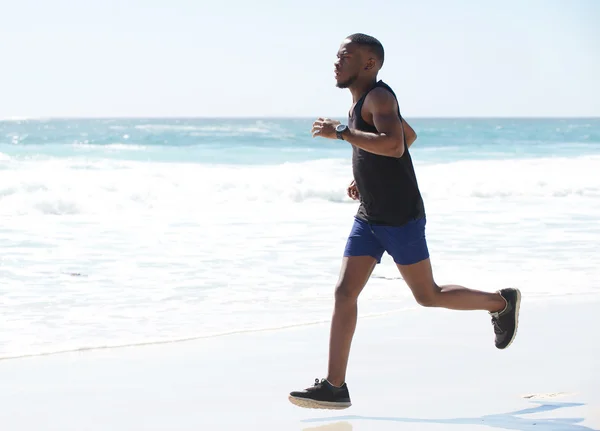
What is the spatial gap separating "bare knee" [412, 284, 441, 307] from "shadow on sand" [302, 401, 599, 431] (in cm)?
54

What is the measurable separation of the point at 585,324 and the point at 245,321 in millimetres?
2266

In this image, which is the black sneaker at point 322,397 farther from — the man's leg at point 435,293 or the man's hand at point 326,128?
the man's hand at point 326,128

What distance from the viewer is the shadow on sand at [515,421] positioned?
13.0 ft

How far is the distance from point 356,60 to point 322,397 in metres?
1.46

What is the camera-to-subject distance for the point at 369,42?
4148mm

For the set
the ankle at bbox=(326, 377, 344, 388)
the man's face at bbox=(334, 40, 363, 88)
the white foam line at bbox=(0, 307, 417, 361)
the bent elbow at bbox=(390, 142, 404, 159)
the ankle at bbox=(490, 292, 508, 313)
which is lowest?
the ankle at bbox=(326, 377, 344, 388)

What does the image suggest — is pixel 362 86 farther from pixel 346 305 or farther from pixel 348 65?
pixel 346 305

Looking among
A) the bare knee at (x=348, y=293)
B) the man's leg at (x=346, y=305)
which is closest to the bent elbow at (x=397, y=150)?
the man's leg at (x=346, y=305)

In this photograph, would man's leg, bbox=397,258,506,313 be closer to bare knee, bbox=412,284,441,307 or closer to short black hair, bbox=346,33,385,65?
bare knee, bbox=412,284,441,307

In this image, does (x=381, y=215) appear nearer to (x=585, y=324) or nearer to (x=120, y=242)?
(x=585, y=324)

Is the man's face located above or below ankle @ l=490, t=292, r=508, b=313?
above

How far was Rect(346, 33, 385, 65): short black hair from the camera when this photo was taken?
4.14m

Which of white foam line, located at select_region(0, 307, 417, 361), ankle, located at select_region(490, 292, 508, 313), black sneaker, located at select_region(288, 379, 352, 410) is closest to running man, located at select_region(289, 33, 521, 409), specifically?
black sneaker, located at select_region(288, 379, 352, 410)

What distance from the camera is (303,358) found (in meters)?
5.40
